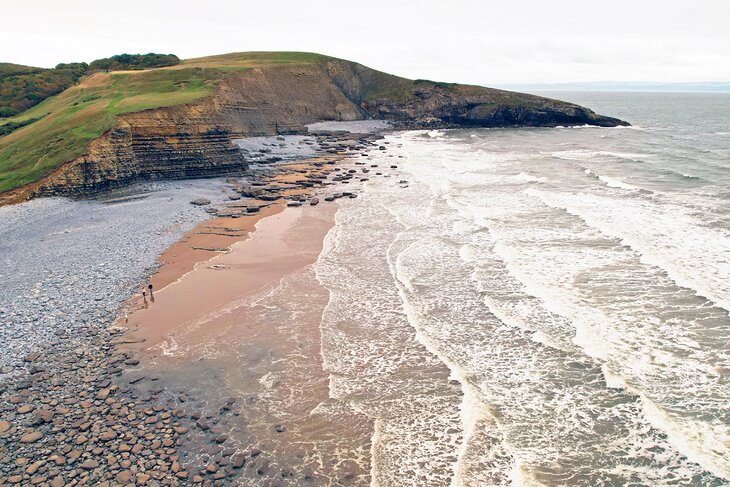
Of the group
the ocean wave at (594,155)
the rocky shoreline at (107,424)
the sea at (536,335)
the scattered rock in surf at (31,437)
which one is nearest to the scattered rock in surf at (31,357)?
the rocky shoreline at (107,424)

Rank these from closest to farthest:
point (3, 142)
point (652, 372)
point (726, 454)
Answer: point (726, 454) → point (652, 372) → point (3, 142)

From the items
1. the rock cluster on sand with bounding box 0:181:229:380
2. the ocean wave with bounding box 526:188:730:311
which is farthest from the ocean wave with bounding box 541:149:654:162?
the rock cluster on sand with bounding box 0:181:229:380

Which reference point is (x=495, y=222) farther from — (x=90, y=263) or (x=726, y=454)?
(x=90, y=263)

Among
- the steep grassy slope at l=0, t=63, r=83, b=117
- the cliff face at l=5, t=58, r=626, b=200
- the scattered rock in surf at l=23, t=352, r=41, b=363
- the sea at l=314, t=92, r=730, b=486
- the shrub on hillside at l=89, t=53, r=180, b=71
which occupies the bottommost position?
the sea at l=314, t=92, r=730, b=486

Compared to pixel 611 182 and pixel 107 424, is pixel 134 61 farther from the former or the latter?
pixel 107 424

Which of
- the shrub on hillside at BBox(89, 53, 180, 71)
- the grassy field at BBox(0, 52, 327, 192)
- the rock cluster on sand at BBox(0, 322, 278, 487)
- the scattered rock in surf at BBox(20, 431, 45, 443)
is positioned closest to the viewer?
the rock cluster on sand at BBox(0, 322, 278, 487)

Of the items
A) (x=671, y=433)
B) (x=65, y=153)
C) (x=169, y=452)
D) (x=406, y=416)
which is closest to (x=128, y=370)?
(x=169, y=452)

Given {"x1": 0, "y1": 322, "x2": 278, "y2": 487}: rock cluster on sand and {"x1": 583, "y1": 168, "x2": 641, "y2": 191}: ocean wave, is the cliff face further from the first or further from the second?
{"x1": 583, "y1": 168, "x2": 641, "y2": 191}: ocean wave
